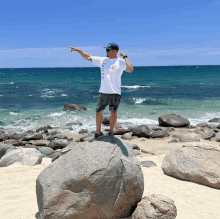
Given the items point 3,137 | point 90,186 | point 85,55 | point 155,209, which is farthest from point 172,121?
point 90,186

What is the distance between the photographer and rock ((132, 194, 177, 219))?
415 cm

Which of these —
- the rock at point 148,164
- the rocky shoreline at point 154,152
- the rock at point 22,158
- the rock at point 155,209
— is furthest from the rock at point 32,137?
the rock at point 155,209

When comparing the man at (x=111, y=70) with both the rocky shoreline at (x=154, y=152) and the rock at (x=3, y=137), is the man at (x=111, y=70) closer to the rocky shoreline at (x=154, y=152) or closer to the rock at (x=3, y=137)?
the rocky shoreline at (x=154, y=152)

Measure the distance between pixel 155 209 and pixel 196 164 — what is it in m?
2.53

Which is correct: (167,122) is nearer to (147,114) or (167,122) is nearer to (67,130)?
(147,114)

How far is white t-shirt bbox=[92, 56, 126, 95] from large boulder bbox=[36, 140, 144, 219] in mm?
1533

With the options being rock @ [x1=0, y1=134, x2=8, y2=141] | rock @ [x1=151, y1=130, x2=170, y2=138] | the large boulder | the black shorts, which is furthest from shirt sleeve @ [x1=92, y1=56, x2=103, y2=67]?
rock @ [x1=0, y1=134, x2=8, y2=141]

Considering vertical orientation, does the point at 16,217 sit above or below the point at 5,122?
above

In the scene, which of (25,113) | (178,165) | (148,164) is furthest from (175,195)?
(25,113)

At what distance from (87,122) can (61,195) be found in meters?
11.8

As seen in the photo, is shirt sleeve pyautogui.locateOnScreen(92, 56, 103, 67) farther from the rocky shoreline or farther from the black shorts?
the rocky shoreline

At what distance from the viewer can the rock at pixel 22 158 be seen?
746cm

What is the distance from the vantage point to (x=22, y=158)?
7594 mm

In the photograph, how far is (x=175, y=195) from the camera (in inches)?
217
